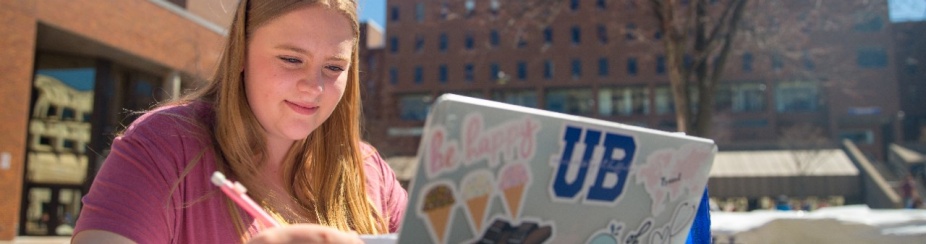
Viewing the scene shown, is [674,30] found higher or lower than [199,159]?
higher

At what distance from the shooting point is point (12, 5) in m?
18.5

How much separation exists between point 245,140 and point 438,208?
2.72ft

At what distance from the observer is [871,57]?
152 ft

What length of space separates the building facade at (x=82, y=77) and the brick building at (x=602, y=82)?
19238 mm

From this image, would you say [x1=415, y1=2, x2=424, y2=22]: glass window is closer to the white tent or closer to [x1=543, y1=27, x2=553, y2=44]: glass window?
[x1=543, y1=27, x2=553, y2=44]: glass window

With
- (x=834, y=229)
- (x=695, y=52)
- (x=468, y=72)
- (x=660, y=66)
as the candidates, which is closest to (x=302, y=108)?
(x=834, y=229)

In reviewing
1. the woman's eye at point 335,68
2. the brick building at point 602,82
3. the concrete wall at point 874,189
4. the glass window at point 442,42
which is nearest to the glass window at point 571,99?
the brick building at point 602,82

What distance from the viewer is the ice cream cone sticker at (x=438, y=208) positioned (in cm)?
89

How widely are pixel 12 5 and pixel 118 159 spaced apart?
20.4m

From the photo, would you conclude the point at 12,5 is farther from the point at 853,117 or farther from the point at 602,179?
the point at 853,117

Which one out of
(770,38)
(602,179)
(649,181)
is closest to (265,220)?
(602,179)

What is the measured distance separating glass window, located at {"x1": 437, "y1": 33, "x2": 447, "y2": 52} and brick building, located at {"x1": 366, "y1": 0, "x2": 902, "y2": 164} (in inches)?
3.9

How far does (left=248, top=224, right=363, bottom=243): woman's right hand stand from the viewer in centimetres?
92

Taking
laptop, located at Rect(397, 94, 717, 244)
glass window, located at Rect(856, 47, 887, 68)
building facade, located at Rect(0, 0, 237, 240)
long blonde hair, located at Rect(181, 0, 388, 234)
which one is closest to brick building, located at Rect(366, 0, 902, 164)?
glass window, located at Rect(856, 47, 887, 68)
